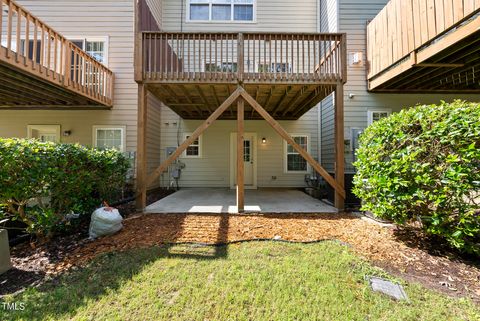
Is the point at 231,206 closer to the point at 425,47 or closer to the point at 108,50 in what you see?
the point at 425,47

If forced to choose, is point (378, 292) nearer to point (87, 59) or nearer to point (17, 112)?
point (87, 59)

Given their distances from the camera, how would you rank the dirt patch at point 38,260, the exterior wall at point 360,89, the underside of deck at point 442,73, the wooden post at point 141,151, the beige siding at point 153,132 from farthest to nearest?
the beige siding at point 153,132
the exterior wall at point 360,89
the wooden post at point 141,151
the underside of deck at point 442,73
the dirt patch at point 38,260

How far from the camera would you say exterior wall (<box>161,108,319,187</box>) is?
7.97m

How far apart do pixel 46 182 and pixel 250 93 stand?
4.28 m

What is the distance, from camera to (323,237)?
3232mm

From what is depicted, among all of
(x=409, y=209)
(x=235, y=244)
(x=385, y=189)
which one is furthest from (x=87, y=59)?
(x=409, y=209)

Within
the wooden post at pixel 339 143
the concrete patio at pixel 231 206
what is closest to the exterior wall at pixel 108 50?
the concrete patio at pixel 231 206

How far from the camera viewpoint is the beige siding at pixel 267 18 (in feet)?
25.9

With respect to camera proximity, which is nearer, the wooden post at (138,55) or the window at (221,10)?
the wooden post at (138,55)

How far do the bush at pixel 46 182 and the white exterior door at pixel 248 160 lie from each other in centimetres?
455

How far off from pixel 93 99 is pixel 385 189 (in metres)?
6.98

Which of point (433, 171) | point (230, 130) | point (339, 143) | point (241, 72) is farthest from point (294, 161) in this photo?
point (433, 171)

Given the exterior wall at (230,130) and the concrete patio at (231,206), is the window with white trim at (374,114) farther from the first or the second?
the concrete patio at (231,206)

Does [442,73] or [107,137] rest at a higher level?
[442,73]
